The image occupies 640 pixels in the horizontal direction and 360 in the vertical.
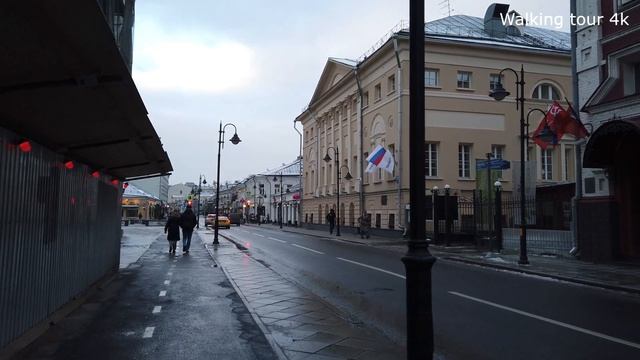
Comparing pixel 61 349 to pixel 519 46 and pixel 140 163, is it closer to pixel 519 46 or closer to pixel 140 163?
pixel 140 163

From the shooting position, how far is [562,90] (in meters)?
39.2

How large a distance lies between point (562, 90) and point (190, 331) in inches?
1517

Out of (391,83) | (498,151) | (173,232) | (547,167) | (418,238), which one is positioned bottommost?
(173,232)

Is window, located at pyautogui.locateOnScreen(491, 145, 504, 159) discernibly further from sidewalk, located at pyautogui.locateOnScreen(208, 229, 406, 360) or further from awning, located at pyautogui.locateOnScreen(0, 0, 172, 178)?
awning, located at pyautogui.locateOnScreen(0, 0, 172, 178)

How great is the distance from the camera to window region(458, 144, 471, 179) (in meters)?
37.2

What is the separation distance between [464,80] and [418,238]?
35.3m

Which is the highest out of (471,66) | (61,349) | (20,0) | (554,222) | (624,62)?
(471,66)

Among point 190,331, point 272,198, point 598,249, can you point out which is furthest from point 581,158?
point 272,198

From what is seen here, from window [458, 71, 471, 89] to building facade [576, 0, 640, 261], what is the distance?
18.1 metres

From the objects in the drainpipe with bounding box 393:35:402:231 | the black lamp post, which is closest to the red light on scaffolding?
the black lamp post

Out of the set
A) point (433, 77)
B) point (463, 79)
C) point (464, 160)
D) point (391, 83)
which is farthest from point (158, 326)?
point (463, 79)

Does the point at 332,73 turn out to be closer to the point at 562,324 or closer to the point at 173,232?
the point at 173,232

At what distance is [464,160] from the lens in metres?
37.4

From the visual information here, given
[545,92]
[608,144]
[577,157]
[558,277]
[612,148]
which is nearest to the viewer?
[558,277]
